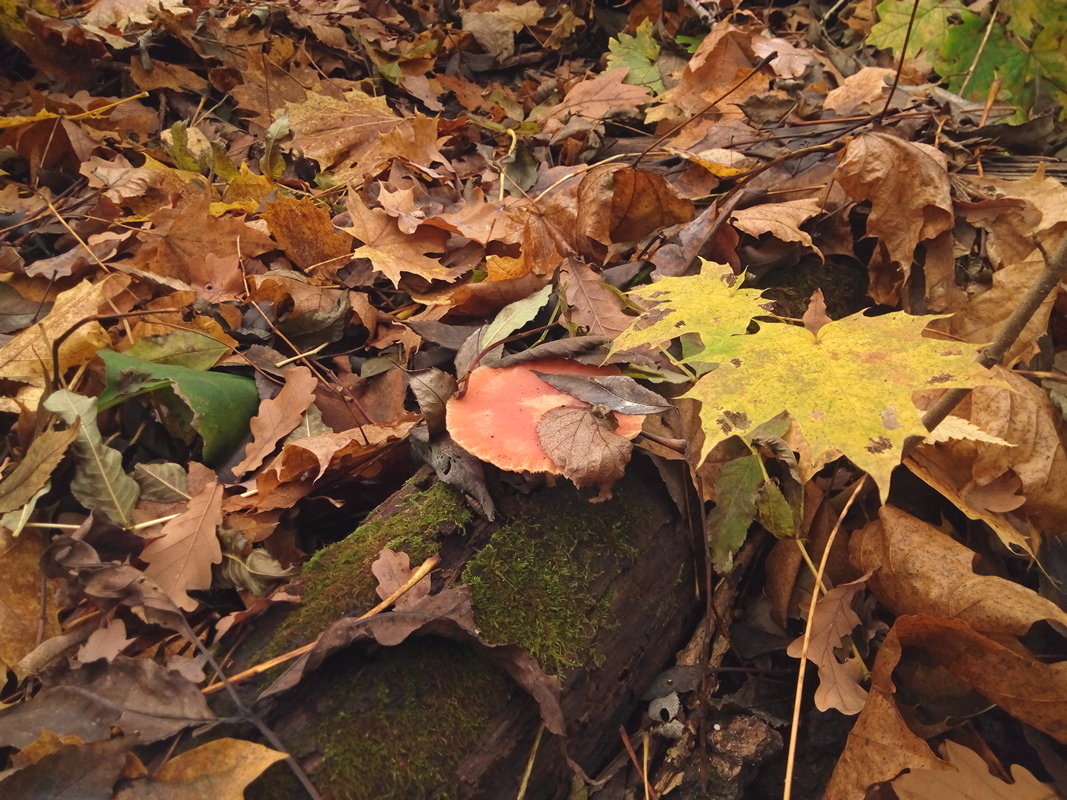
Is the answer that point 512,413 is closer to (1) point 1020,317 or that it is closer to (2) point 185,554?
(2) point 185,554

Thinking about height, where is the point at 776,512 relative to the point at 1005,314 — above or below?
below

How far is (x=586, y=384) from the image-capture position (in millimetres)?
1447

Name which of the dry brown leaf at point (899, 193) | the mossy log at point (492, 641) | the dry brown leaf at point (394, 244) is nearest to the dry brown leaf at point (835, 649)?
the mossy log at point (492, 641)

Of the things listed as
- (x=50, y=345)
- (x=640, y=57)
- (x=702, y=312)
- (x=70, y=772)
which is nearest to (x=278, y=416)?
(x=50, y=345)

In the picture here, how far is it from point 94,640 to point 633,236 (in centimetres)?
164

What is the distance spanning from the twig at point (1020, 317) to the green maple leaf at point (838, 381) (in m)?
0.11

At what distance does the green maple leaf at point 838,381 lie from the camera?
3.18 feet

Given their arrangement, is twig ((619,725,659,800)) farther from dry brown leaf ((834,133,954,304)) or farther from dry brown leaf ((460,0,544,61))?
dry brown leaf ((460,0,544,61))

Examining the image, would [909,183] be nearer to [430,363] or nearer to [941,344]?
[941,344]

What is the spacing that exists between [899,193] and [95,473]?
81.8 inches

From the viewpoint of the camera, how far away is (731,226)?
185cm

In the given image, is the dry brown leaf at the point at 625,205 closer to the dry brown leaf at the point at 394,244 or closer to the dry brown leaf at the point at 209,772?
the dry brown leaf at the point at 394,244

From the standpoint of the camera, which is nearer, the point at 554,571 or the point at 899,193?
the point at 554,571

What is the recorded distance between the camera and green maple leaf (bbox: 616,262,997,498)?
3.18 ft
